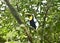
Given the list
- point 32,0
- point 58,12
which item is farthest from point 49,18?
point 32,0

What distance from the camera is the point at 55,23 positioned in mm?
3711

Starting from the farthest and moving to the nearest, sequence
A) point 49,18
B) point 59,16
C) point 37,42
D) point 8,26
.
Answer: point 8,26, point 49,18, point 59,16, point 37,42

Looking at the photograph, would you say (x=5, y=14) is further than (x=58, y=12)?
Yes

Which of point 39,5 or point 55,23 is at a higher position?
point 39,5

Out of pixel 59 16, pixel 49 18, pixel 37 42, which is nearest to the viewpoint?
pixel 37 42

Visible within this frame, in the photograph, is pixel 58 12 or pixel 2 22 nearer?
pixel 58 12

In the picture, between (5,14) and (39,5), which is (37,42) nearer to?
(39,5)

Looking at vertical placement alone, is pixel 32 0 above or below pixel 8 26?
above

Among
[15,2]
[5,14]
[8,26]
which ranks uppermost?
[15,2]

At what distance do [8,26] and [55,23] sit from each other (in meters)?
1.18

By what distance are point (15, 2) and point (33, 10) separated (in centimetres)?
49

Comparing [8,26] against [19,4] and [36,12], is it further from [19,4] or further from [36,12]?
[36,12]

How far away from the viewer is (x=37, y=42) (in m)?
2.89

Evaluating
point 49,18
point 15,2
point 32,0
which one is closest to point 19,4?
point 15,2
